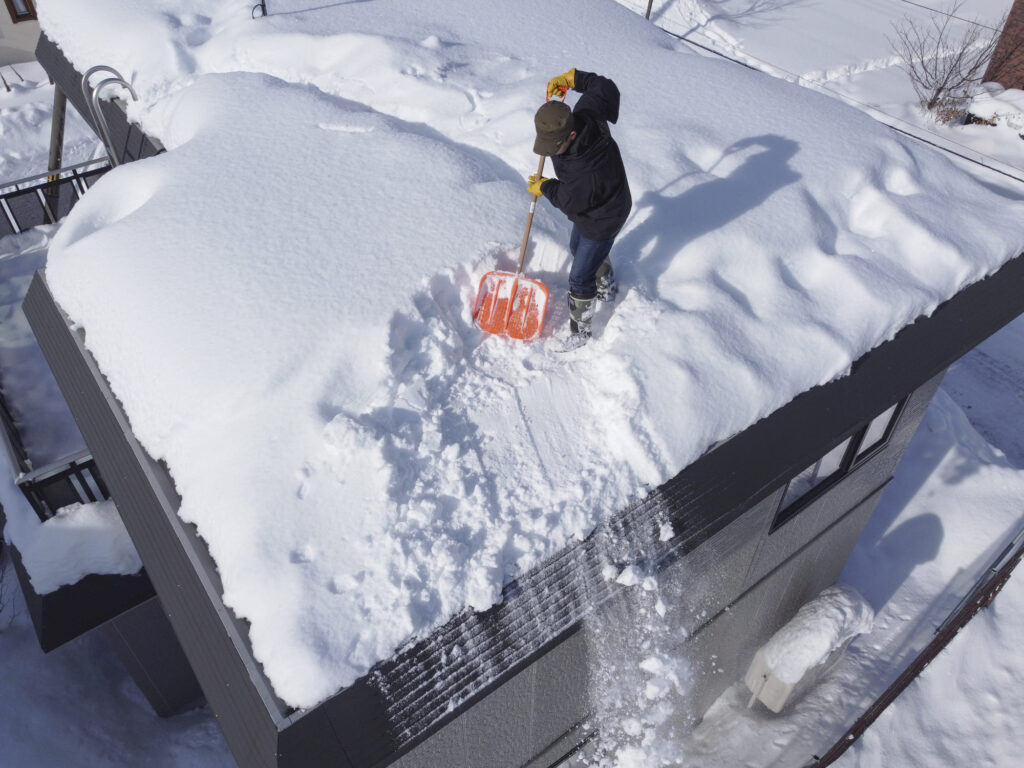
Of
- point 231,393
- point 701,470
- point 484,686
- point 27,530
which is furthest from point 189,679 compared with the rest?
point 701,470

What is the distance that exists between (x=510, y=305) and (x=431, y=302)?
484 millimetres

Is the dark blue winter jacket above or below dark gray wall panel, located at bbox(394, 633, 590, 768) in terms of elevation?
above

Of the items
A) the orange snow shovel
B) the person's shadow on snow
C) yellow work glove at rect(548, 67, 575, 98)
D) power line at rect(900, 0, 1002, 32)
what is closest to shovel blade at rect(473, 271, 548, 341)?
the orange snow shovel

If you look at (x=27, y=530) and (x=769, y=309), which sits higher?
(x=769, y=309)

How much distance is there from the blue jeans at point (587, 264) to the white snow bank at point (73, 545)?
12.0 feet

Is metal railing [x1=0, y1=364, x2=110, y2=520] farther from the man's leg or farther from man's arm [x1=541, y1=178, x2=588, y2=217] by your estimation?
man's arm [x1=541, y1=178, x2=588, y2=217]

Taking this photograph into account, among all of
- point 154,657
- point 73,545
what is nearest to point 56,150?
point 73,545

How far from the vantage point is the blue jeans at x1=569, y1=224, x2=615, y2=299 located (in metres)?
4.11

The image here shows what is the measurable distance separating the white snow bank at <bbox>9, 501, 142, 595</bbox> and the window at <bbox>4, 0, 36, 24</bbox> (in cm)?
1811

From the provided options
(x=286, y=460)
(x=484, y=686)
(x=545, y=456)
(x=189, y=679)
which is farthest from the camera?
(x=189, y=679)

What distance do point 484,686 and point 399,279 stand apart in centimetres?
231

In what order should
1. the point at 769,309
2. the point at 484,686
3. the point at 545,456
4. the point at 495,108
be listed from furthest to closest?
1. the point at 495,108
2. the point at 769,309
3. the point at 545,456
4. the point at 484,686

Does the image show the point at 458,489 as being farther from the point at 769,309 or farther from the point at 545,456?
the point at 769,309

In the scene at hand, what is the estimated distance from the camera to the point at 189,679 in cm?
688
